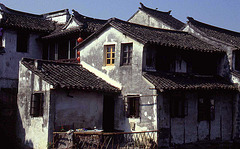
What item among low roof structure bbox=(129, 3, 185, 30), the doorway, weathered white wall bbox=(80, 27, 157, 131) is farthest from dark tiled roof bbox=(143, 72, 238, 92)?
low roof structure bbox=(129, 3, 185, 30)

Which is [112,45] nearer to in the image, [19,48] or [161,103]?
[161,103]

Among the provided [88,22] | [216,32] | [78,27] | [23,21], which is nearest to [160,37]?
[78,27]

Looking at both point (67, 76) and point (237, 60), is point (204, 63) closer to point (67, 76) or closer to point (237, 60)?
point (237, 60)

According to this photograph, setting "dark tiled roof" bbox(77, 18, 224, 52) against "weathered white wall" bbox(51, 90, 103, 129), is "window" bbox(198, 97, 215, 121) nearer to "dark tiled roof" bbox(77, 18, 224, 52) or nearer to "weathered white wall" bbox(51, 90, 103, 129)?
"dark tiled roof" bbox(77, 18, 224, 52)

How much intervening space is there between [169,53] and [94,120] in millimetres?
5116

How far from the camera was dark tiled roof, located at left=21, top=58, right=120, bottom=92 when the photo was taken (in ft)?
49.5

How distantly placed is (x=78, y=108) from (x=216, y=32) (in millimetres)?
11594

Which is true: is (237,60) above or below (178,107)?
above

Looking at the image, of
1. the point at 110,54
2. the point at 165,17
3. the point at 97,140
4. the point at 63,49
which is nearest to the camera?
the point at 97,140

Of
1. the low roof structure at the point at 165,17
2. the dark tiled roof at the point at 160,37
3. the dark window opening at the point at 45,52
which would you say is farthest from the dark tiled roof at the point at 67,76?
the low roof structure at the point at 165,17

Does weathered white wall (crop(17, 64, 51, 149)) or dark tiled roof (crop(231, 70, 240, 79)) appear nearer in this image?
weathered white wall (crop(17, 64, 51, 149))

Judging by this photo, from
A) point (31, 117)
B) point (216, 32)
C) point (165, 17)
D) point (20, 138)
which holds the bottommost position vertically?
point (20, 138)

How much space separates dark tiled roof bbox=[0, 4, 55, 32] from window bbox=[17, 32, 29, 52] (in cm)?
67

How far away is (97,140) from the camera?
1353 centimetres
